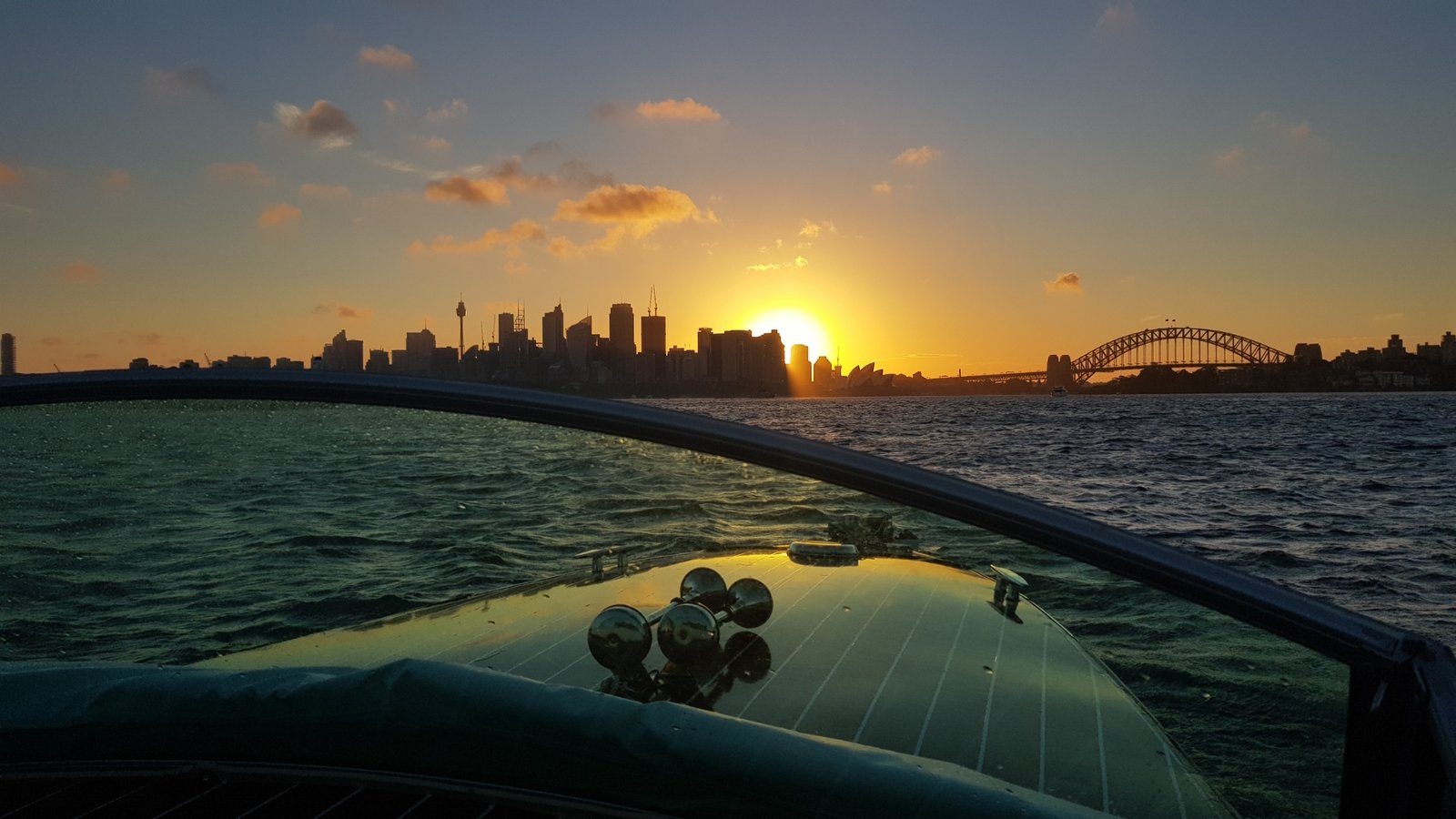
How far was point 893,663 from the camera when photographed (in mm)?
2463

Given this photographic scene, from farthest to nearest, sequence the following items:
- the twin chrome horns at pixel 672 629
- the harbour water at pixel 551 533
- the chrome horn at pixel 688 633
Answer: the harbour water at pixel 551 533
the chrome horn at pixel 688 633
the twin chrome horns at pixel 672 629

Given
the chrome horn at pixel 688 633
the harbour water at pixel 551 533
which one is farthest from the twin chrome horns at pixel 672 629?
the harbour water at pixel 551 533

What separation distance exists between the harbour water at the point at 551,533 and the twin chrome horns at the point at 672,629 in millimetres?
317

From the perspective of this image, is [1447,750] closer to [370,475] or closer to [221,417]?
[221,417]

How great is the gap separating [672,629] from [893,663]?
76cm

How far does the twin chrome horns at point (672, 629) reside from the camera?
72.4 inches

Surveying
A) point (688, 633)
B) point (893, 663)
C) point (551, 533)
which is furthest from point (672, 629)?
point (551, 533)

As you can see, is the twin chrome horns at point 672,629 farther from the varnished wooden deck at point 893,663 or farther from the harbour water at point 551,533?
the harbour water at point 551,533

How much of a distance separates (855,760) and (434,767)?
66 cm

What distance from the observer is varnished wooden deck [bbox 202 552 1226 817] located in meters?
1.99

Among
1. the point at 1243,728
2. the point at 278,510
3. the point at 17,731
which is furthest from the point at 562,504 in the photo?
the point at 17,731

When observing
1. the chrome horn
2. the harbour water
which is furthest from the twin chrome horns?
the harbour water

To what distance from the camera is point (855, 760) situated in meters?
1.26

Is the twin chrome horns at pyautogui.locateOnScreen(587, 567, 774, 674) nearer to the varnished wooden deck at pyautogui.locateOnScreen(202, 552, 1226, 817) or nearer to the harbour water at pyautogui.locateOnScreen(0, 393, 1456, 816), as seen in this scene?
the varnished wooden deck at pyautogui.locateOnScreen(202, 552, 1226, 817)
